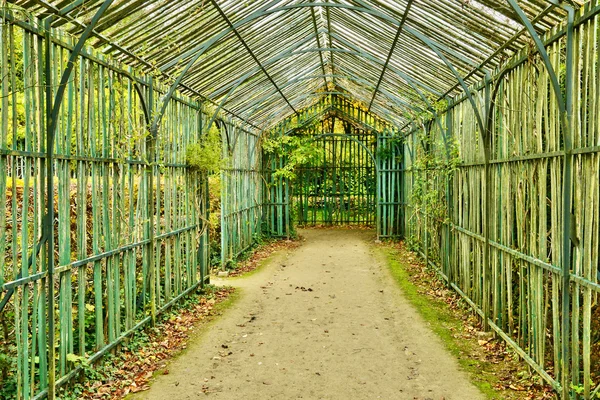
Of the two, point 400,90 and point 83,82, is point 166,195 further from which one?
point 400,90

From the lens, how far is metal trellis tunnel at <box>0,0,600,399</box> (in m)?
4.11

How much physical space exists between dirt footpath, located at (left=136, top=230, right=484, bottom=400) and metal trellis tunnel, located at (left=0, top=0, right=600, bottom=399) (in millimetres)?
824

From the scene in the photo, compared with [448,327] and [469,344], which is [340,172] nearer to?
[448,327]

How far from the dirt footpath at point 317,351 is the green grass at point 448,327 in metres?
0.12

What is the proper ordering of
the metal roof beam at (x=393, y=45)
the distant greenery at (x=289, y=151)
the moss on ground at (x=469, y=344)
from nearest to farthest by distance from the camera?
the moss on ground at (x=469, y=344) < the metal roof beam at (x=393, y=45) < the distant greenery at (x=289, y=151)

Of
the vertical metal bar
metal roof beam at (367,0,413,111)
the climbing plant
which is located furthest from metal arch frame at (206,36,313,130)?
the vertical metal bar

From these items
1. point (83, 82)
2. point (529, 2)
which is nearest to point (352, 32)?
point (529, 2)

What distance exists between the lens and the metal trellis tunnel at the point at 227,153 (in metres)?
4.11

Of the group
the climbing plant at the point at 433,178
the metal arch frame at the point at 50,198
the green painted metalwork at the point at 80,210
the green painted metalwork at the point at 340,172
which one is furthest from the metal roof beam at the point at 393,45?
the green painted metalwork at the point at 340,172

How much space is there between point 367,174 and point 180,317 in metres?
12.6

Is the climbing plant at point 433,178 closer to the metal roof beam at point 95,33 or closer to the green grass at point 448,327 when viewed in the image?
the green grass at point 448,327

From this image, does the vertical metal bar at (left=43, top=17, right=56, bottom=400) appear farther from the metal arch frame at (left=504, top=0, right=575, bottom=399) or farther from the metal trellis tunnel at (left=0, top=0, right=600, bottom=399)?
the metal arch frame at (left=504, top=0, right=575, bottom=399)

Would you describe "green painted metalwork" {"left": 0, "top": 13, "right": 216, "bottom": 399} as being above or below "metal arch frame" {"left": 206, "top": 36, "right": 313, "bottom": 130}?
Answer: below

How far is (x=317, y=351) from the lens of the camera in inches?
253
